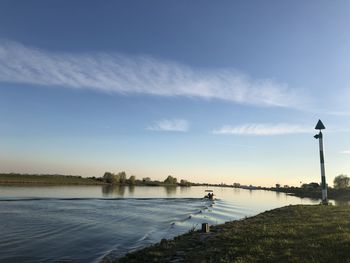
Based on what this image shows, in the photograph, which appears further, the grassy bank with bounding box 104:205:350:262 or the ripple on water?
the ripple on water

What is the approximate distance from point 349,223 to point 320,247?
8.83 meters

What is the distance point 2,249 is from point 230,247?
14855mm

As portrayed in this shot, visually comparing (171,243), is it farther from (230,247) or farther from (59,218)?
(59,218)

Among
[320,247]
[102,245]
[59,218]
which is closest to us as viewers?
[320,247]

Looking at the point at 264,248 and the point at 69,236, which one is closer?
the point at 264,248

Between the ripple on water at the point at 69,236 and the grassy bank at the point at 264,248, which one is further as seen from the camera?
the ripple on water at the point at 69,236

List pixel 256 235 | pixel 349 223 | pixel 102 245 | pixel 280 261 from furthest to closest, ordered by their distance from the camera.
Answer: pixel 102 245, pixel 349 223, pixel 256 235, pixel 280 261

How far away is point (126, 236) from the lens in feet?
Answer: 95.0

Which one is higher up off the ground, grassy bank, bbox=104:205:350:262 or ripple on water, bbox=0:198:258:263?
grassy bank, bbox=104:205:350:262

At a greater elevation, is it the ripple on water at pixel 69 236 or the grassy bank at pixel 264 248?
the grassy bank at pixel 264 248

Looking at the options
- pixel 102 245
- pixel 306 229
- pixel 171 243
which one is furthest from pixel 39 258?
pixel 306 229

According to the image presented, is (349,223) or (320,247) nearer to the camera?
(320,247)

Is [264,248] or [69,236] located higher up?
[264,248]

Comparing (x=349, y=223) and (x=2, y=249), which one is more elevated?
(x=349, y=223)
